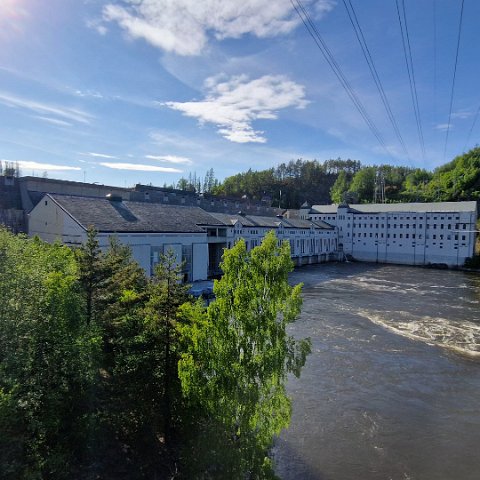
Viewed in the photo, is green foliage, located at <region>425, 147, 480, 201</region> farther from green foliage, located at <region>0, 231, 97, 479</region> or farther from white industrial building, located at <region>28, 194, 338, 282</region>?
green foliage, located at <region>0, 231, 97, 479</region>

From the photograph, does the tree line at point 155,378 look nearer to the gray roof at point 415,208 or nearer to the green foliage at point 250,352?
the green foliage at point 250,352

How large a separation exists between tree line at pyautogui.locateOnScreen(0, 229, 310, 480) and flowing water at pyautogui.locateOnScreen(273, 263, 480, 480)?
3919 millimetres

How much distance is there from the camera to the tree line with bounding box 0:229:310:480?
7.20 meters

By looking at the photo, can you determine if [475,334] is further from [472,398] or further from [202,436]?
[202,436]

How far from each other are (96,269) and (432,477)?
40.0 feet

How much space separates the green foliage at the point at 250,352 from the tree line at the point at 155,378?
0.02 meters

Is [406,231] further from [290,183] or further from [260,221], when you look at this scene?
[290,183]

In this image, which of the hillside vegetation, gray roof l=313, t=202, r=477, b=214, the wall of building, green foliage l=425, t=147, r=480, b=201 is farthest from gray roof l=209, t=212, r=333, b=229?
green foliage l=425, t=147, r=480, b=201

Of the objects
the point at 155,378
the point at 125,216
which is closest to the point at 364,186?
the point at 125,216

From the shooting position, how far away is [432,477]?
1041 cm

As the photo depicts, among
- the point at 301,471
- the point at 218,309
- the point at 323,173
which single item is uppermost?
the point at 323,173

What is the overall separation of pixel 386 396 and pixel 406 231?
175 feet

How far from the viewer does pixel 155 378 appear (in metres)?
9.74

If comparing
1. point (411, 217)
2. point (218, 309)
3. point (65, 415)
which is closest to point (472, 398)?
point (218, 309)
